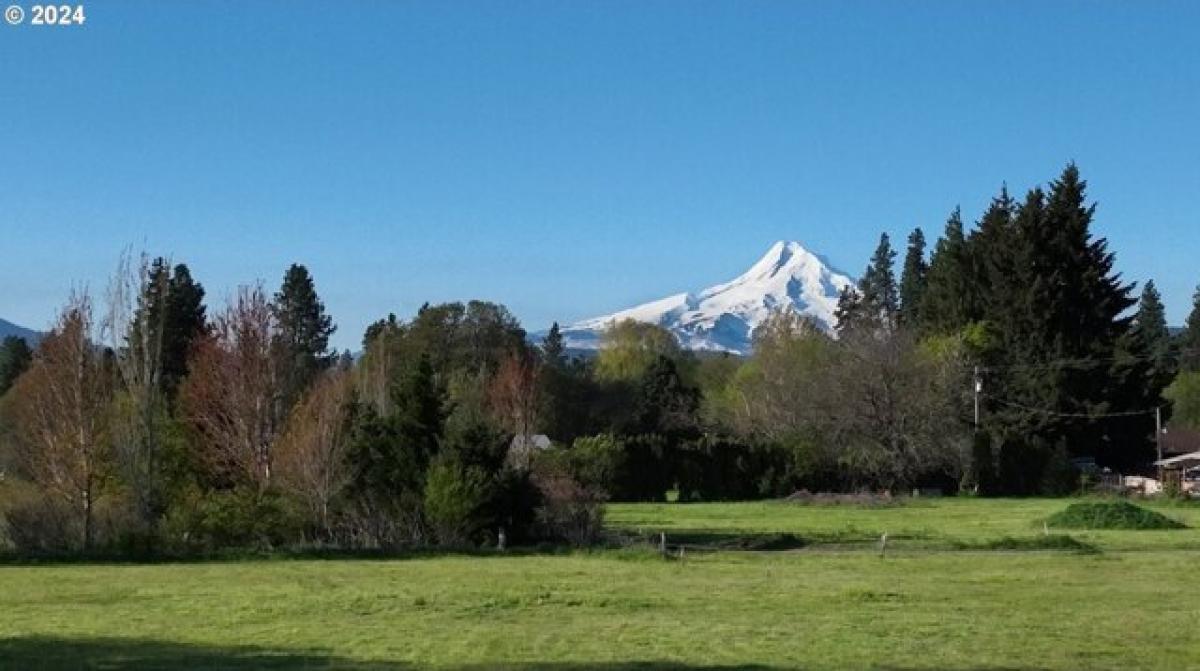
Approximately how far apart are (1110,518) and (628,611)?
25660 millimetres

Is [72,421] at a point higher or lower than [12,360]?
lower

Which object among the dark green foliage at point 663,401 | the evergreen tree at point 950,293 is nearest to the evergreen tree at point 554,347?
the dark green foliage at point 663,401

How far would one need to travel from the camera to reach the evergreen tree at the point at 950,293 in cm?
8181

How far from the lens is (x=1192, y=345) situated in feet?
396

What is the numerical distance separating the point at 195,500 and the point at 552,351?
282ft

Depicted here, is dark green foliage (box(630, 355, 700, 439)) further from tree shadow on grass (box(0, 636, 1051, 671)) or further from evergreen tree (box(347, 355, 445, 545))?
tree shadow on grass (box(0, 636, 1051, 671))

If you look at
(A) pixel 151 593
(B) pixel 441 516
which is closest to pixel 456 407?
(B) pixel 441 516

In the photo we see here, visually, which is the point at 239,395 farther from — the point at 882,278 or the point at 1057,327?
the point at 882,278

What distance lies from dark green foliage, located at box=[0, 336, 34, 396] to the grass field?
52359 millimetres

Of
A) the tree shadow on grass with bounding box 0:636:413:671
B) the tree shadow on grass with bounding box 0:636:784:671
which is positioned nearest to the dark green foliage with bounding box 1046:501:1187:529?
the tree shadow on grass with bounding box 0:636:784:671

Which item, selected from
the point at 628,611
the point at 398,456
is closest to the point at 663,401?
the point at 398,456

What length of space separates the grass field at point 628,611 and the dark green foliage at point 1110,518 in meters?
6.42

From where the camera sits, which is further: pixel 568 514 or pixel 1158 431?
pixel 1158 431

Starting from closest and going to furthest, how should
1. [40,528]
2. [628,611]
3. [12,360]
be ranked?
1. [628,611]
2. [40,528]
3. [12,360]
